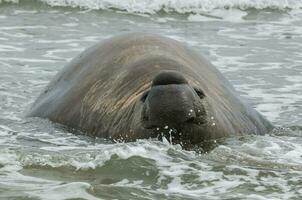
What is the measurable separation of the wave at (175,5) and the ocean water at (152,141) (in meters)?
0.03

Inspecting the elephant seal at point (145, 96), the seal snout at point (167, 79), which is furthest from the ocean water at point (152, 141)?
the seal snout at point (167, 79)

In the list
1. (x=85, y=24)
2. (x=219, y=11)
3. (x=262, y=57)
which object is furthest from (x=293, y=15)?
(x=262, y=57)

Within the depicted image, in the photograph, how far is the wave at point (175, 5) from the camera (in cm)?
1798

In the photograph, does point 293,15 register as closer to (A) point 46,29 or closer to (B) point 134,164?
(A) point 46,29

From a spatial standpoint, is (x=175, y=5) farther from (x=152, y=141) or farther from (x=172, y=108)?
(x=172, y=108)

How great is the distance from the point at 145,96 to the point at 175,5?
1292cm

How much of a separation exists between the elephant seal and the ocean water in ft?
0.43

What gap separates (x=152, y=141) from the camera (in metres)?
6.00

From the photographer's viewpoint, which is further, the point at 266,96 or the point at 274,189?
the point at 266,96

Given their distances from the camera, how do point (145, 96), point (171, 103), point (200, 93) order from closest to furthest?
1. point (171, 103)
2. point (145, 96)
3. point (200, 93)

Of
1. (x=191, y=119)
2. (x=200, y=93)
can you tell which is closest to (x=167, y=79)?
(x=191, y=119)

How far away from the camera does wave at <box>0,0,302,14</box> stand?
59.0 ft

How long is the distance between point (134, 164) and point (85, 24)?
9846 mm

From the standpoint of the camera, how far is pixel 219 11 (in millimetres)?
18438
